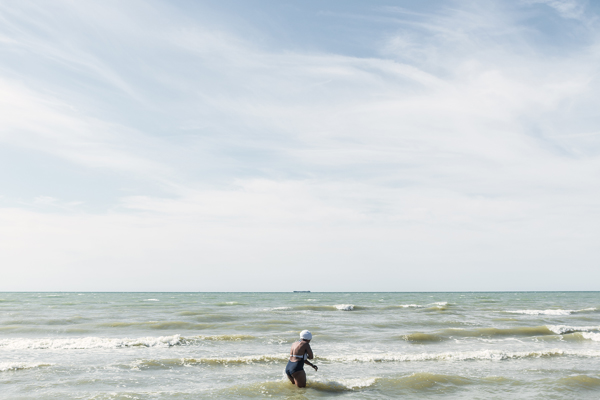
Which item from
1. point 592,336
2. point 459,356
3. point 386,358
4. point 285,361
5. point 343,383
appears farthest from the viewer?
point 592,336

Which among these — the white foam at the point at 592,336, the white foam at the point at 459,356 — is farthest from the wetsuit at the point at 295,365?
the white foam at the point at 592,336

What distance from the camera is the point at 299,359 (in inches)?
467

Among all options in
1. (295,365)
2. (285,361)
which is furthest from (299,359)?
(285,361)

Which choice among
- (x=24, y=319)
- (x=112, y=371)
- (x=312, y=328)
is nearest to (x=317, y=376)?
(x=112, y=371)

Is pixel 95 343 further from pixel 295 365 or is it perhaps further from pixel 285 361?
pixel 295 365

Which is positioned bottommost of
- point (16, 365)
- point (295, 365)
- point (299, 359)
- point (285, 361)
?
point (285, 361)

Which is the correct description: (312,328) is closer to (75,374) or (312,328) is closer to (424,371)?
(424,371)

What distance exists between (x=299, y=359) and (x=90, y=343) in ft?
43.5

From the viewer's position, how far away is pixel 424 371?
14508 mm

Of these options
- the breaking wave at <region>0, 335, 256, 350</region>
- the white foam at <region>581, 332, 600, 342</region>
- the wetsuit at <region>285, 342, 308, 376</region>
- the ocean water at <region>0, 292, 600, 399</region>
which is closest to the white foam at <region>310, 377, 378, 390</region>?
the ocean water at <region>0, 292, 600, 399</region>

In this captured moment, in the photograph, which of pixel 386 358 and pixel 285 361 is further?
pixel 386 358

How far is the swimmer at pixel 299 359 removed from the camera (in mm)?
Result: 11742

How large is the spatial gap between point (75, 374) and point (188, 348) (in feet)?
19.6

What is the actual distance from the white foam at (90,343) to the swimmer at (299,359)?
9.94 meters
